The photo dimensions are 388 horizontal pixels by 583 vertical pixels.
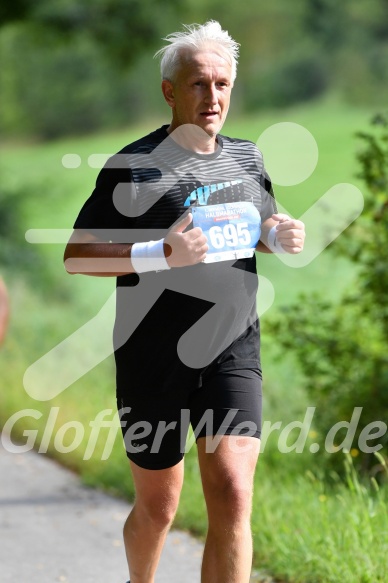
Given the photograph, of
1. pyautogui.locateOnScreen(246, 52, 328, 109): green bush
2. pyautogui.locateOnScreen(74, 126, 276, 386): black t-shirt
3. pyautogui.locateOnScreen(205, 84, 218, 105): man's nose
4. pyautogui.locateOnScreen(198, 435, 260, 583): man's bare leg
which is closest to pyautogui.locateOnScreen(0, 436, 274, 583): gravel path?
pyautogui.locateOnScreen(198, 435, 260, 583): man's bare leg

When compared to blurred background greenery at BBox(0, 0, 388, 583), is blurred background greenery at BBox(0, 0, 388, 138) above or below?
Answer: above

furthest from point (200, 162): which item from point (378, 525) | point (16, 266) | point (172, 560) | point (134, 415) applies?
point (16, 266)

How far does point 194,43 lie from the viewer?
3.80 meters

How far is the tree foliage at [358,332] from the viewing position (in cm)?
621

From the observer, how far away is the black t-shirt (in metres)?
3.73

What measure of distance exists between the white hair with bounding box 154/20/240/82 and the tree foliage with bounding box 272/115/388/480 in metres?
2.32

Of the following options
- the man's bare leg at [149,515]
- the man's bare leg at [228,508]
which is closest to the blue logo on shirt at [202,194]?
the man's bare leg at [228,508]

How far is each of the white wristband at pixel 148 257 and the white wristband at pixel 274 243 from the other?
447 millimetres

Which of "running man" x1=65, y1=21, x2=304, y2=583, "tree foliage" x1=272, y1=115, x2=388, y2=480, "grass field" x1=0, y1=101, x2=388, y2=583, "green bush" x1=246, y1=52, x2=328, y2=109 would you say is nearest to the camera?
"running man" x1=65, y1=21, x2=304, y2=583

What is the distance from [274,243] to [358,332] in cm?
286

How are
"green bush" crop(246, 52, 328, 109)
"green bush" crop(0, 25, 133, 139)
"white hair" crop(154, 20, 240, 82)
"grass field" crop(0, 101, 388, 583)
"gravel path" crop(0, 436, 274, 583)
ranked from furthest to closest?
"green bush" crop(246, 52, 328, 109), "green bush" crop(0, 25, 133, 139), "gravel path" crop(0, 436, 274, 583), "grass field" crop(0, 101, 388, 583), "white hair" crop(154, 20, 240, 82)

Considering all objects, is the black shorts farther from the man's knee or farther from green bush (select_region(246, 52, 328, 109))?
green bush (select_region(246, 52, 328, 109))

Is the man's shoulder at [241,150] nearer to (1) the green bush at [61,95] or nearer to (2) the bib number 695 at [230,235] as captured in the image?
(2) the bib number 695 at [230,235]

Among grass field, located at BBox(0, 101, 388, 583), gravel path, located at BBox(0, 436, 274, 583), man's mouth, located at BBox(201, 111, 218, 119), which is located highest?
man's mouth, located at BBox(201, 111, 218, 119)
